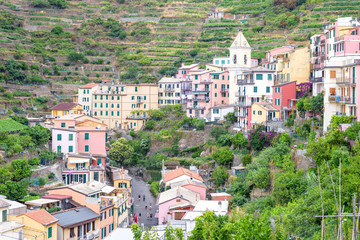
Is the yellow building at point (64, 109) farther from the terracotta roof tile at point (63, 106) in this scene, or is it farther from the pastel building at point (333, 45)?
the pastel building at point (333, 45)

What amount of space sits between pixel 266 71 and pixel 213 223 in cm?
3329

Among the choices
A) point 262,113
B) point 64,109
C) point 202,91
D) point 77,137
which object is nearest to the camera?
point 77,137

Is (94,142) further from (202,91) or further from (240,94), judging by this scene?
(202,91)

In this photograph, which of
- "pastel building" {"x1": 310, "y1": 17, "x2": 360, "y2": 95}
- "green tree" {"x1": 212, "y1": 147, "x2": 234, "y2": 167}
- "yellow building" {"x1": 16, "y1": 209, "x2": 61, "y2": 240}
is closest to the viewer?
"yellow building" {"x1": 16, "y1": 209, "x2": 61, "y2": 240}

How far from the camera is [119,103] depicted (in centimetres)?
6900

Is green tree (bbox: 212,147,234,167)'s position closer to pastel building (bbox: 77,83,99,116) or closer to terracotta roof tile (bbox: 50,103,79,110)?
terracotta roof tile (bbox: 50,103,79,110)

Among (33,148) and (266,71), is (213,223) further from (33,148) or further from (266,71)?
(266,71)

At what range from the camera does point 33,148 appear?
145 ft

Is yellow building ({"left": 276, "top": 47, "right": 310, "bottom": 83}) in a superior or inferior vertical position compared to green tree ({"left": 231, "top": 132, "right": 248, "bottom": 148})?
superior

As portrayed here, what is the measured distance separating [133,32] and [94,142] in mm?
46692

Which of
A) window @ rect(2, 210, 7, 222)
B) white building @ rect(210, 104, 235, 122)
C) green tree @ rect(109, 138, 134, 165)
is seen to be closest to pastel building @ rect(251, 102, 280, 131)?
white building @ rect(210, 104, 235, 122)

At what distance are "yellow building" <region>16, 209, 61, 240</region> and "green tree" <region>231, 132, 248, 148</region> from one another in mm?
22833

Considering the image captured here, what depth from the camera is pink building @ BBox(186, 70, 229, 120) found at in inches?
2506

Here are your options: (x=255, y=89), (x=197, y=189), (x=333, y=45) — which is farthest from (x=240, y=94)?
(x=197, y=189)
